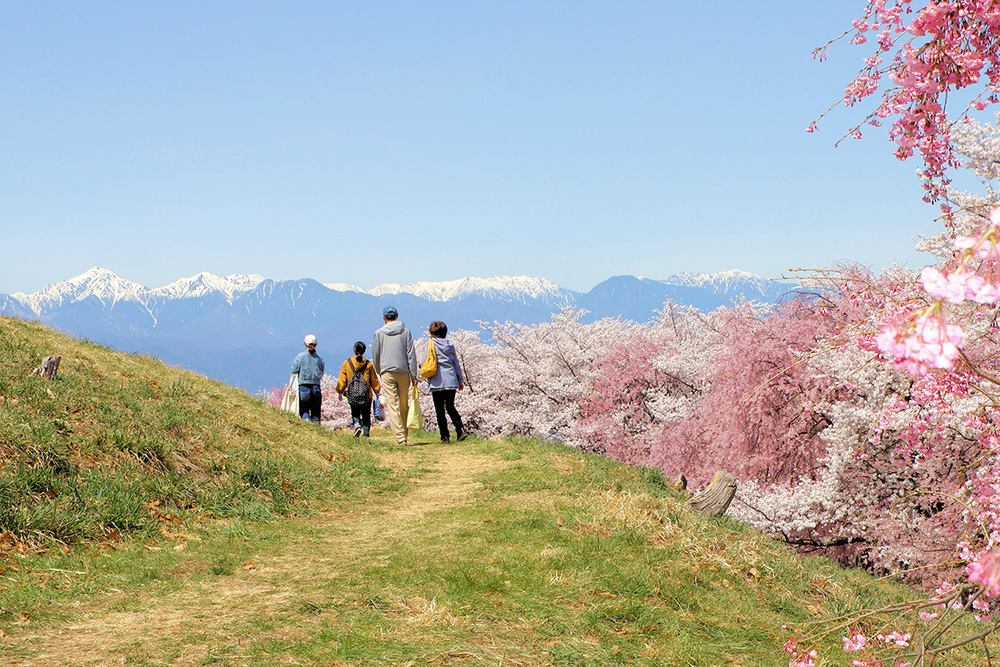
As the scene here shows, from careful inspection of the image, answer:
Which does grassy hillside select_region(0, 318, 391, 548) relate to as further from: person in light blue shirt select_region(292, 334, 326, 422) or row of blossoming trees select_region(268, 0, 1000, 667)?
row of blossoming trees select_region(268, 0, 1000, 667)

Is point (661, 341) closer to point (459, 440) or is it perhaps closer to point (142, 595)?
point (459, 440)

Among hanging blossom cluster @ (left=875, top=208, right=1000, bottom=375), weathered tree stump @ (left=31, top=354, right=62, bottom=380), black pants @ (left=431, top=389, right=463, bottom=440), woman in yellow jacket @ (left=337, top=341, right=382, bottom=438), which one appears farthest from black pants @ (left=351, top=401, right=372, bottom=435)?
hanging blossom cluster @ (left=875, top=208, right=1000, bottom=375)

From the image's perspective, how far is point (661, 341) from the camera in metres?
23.3

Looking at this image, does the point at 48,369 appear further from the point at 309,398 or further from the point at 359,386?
the point at 359,386

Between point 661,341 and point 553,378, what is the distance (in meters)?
3.89

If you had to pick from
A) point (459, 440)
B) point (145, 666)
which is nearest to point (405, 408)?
point (459, 440)

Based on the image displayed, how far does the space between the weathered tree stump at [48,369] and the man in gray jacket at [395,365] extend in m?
5.04

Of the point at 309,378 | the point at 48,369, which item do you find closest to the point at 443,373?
the point at 309,378

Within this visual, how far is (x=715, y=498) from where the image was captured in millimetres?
8609

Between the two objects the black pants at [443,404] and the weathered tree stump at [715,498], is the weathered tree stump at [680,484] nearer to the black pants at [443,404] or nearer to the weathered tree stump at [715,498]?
the weathered tree stump at [715,498]

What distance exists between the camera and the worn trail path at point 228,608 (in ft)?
14.3

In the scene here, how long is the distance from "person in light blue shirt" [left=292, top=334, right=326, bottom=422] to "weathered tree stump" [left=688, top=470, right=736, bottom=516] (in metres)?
8.50

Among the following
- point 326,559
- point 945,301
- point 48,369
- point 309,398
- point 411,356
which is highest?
point 945,301

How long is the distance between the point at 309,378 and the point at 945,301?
14.0 metres
